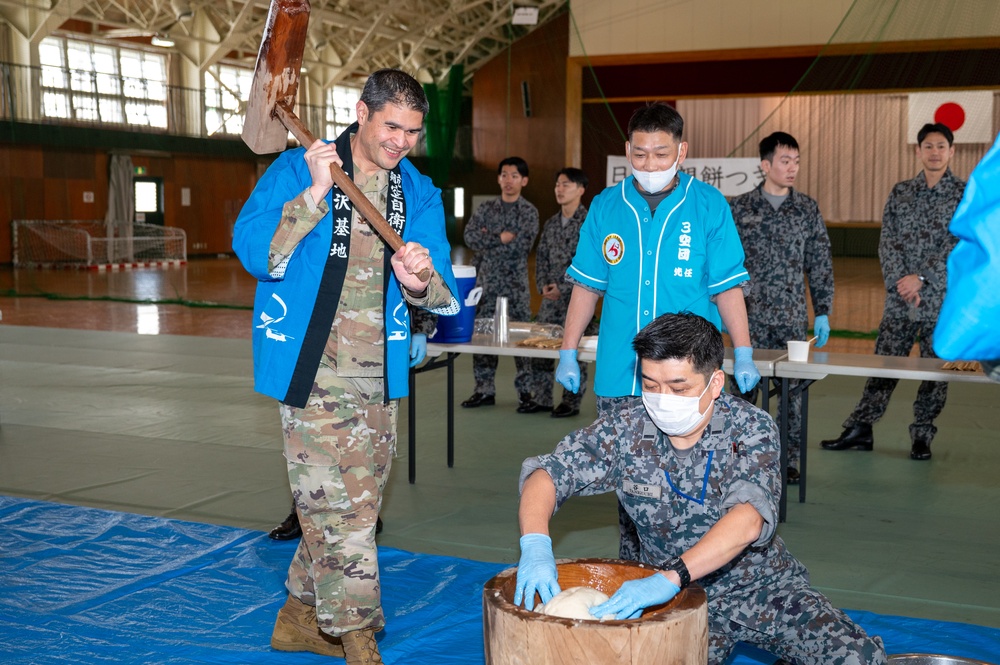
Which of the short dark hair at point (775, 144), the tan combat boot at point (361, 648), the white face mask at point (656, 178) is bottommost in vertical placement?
the tan combat boot at point (361, 648)

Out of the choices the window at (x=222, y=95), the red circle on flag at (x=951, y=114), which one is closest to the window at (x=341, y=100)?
the window at (x=222, y=95)

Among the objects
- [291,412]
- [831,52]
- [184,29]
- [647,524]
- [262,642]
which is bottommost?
[262,642]

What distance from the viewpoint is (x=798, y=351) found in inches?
173

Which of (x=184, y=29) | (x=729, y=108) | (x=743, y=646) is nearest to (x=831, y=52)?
(x=743, y=646)

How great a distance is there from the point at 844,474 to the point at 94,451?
3939 mm

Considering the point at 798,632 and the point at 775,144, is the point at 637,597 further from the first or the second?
the point at 775,144

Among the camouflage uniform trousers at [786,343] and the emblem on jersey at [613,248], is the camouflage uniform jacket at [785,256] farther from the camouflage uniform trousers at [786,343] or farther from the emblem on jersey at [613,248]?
the emblem on jersey at [613,248]

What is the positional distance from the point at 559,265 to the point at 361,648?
4.19 meters

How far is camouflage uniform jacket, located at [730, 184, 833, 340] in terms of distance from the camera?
16.3 ft

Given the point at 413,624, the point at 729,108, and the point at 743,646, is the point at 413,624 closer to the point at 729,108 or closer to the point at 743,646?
the point at 743,646

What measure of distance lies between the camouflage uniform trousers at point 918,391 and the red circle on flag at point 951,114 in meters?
5.79

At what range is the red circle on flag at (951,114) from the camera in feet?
34.7

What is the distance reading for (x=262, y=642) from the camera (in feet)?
10.1

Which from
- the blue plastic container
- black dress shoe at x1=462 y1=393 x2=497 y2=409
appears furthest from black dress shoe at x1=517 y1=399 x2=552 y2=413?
the blue plastic container
